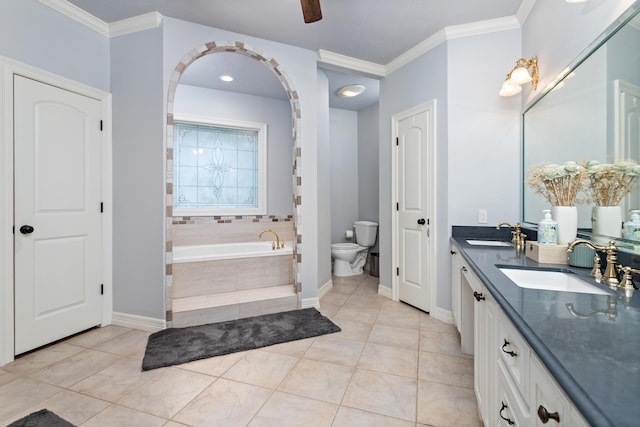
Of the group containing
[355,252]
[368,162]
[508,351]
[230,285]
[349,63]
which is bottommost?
[230,285]

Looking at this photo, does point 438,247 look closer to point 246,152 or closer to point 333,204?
point 333,204

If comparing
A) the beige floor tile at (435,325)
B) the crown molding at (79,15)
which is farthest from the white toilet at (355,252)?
the crown molding at (79,15)

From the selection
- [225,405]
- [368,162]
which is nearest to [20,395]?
[225,405]

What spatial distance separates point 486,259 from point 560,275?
337mm

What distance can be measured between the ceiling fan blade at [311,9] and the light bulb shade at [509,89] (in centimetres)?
156

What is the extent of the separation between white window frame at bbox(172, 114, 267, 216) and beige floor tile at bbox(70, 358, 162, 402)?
2.08 m

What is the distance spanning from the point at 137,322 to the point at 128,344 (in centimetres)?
34

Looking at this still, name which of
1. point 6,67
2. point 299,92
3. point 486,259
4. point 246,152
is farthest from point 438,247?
point 6,67

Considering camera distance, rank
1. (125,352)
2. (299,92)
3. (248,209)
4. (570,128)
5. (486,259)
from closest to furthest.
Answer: (486,259) < (570,128) < (125,352) < (299,92) < (248,209)

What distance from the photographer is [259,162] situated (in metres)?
4.22

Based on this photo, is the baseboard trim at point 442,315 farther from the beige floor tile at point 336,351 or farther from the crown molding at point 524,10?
the crown molding at point 524,10

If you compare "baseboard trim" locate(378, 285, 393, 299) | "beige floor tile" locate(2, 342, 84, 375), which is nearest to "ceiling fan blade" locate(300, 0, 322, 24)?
"baseboard trim" locate(378, 285, 393, 299)

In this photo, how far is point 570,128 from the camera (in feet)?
5.86

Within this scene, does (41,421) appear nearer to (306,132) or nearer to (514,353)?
(514,353)
